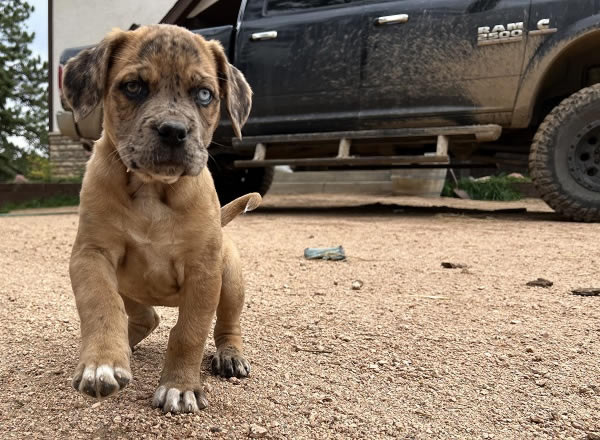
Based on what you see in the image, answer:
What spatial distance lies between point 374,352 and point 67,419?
3.60ft

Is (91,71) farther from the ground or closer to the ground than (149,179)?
farther from the ground

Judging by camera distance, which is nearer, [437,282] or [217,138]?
[437,282]

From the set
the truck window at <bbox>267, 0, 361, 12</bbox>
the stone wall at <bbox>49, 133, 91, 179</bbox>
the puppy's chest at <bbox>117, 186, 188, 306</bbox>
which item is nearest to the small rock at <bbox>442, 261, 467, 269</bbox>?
the puppy's chest at <bbox>117, 186, 188, 306</bbox>

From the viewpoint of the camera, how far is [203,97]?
2.22 metres

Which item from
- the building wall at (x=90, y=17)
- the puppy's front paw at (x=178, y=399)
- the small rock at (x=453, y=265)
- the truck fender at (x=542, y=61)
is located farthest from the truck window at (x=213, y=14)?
the puppy's front paw at (x=178, y=399)

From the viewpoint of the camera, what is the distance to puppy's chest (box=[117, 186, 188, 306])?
194cm

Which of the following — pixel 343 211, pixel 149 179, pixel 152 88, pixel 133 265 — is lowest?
pixel 343 211

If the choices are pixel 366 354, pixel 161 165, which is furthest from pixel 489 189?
pixel 161 165

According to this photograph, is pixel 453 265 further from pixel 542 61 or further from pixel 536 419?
pixel 542 61

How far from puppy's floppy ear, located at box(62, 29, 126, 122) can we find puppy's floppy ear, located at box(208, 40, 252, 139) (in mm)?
398

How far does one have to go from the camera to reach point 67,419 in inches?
64.3

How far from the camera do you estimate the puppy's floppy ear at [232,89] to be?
2.49 meters

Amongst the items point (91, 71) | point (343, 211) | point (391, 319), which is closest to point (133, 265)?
point (91, 71)

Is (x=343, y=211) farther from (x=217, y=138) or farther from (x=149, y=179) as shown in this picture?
(x=149, y=179)
